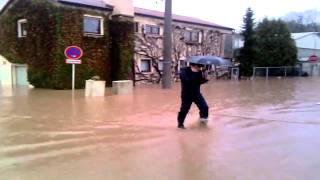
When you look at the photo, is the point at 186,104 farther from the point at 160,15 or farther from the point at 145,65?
the point at 160,15

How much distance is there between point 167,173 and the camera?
233 inches

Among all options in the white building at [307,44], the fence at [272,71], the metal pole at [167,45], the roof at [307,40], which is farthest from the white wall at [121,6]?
the roof at [307,40]

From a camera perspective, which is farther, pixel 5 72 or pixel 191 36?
pixel 191 36

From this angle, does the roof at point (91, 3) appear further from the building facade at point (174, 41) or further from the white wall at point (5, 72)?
the white wall at point (5, 72)

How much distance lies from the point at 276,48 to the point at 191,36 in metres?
11.6

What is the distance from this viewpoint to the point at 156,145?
7.81m

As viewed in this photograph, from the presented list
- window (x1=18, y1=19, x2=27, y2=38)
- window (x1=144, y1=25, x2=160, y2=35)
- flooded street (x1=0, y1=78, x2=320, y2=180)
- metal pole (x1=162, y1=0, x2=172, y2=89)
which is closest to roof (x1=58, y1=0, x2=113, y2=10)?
window (x1=18, y1=19, x2=27, y2=38)

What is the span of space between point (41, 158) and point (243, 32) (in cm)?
4067

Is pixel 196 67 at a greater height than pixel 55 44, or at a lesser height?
lesser

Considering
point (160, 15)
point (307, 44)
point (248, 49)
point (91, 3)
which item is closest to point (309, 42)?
point (307, 44)

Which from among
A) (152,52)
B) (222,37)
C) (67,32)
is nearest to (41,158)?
(67,32)

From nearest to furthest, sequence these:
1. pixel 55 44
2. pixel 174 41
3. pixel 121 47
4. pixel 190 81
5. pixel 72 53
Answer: pixel 190 81
pixel 72 53
pixel 55 44
pixel 121 47
pixel 174 41

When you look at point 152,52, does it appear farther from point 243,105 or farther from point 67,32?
point 243,105

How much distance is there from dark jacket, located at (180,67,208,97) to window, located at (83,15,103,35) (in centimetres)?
1702
